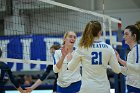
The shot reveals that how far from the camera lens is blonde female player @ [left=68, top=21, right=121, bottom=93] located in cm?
341

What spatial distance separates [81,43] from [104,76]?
403mm

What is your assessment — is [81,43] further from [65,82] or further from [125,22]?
[125,22]

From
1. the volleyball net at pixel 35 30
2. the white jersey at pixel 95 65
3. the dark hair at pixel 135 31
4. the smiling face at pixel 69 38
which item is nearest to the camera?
the white jersey at pixel 95 65

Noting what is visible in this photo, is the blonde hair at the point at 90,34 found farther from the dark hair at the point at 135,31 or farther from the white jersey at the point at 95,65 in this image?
the dark hair at the point at 135,31

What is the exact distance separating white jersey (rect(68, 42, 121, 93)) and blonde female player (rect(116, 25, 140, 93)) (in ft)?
0.94

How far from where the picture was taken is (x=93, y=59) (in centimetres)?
342

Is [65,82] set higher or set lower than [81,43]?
lower

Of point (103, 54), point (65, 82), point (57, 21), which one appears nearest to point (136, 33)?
point (103, 54)

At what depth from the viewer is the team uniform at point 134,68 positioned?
11.9 ft

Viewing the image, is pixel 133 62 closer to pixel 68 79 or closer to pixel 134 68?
pixel 134 68

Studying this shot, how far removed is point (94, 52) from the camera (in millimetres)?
3416

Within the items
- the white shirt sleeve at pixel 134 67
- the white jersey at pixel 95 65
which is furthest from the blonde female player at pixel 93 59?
the white shirt sleeve at pixel 134 67

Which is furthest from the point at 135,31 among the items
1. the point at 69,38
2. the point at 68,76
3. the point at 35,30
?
the point at 35,30

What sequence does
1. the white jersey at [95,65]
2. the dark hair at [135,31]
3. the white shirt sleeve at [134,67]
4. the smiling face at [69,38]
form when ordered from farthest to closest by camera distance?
1. the smiling face at [69,38]
2. the dark hair at [135,31]
3. the white shirt sleeve at [134,67]
4. the white jersey at [95,65]
